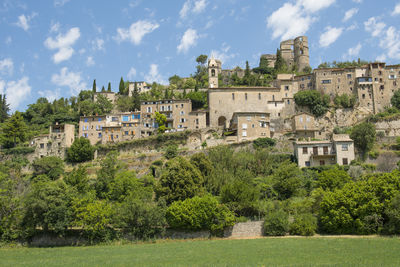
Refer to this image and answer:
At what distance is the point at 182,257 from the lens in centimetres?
2539

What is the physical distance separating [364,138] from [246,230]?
77.8 ft

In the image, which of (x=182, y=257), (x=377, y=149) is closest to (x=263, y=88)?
(x=377, y=149)

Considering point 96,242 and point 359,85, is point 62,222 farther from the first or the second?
point 359,85

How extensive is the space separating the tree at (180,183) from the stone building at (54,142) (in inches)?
1142

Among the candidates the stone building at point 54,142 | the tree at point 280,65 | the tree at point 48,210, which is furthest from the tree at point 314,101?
the tree at point 48,210

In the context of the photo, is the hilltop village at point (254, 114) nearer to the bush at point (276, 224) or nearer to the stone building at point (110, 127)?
the stone building at point (110, 127)

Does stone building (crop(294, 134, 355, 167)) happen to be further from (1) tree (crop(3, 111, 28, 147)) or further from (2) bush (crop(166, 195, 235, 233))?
(1) tree (crop(3, 111, 28, 147))

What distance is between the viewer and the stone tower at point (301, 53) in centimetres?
9438

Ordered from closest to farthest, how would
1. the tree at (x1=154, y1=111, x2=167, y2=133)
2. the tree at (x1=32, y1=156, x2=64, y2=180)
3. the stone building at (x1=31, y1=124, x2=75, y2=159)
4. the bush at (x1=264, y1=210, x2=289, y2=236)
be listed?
the bush at (x1=264, y1=210, x2=289, y2=236)
the tree at (x1=32, y1=156, x2=64, y2=180)
the stone building at (x1=31, y1=124, x2=75, y2=159)
the tree at (x1=154, y1=111, x2=167, y2=133)

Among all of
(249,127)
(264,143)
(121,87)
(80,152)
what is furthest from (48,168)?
(121,87)

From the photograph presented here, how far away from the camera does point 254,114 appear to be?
202 ft

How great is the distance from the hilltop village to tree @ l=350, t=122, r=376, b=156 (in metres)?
9.57

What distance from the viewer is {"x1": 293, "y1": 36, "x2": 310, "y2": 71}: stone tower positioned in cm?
9438

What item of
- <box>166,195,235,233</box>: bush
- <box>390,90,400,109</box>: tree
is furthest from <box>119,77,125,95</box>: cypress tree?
<box>166,195,235,233</box>: bush
